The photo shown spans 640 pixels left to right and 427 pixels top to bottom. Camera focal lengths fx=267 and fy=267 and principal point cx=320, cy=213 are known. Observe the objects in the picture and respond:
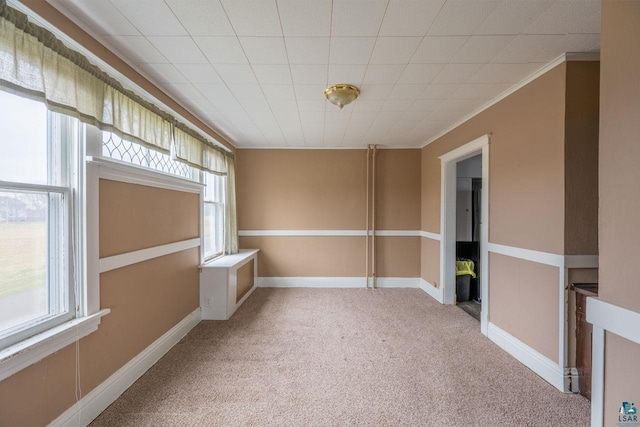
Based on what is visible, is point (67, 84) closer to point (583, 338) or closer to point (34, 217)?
point (34, 217)

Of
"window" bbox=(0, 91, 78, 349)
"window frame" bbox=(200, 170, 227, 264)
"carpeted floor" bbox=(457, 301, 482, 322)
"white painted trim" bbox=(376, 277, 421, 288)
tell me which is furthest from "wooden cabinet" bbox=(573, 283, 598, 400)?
"window frame" bbox=(200, 170, 227, 264)

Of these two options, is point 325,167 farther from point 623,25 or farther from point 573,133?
point 623,25

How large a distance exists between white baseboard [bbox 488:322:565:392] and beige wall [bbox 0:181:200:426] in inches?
128

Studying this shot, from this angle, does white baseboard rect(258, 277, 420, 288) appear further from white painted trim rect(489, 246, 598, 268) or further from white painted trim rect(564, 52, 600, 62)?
Answer: white painted trim rect(564, 52, 600, 62)

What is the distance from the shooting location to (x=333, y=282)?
477 cm

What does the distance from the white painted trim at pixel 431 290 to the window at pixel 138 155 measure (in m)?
3.86

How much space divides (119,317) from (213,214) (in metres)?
2.18

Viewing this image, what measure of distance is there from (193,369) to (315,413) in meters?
1.14

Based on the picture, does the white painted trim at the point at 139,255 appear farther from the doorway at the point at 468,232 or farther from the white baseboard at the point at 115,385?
the doorway at the point at 468,232

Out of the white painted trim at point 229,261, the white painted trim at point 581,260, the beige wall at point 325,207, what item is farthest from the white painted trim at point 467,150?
the white painted trim at point 229,261

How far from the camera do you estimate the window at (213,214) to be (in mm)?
3697

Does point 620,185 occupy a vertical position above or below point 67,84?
below

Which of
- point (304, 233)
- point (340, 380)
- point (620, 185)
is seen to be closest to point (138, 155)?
point (340, 380)

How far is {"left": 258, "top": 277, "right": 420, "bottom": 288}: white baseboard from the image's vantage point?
15.6 ft
